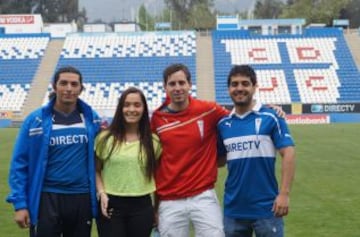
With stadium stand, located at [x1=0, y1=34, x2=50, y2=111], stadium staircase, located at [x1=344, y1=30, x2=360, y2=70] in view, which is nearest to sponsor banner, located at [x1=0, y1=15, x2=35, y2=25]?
stadium stand, located at [x1=0, y1=34, x2=50, y2=111]

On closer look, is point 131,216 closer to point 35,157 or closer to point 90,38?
point 35,157

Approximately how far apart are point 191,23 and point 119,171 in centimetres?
8287

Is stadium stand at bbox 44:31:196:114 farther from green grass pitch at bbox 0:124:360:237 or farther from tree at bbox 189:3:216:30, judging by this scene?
tree at bbox 189:3:216:30

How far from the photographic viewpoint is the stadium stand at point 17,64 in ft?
127

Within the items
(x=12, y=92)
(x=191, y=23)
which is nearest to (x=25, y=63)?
(x=12, y=92)

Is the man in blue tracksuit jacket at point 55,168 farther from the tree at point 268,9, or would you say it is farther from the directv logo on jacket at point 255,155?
the tree at point 268,9

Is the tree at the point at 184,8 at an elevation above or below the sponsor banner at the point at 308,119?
above

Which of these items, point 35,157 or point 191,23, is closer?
point 35,157

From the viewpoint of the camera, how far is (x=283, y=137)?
176 inches

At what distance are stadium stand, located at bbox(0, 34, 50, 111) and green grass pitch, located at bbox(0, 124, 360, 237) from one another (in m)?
20.6

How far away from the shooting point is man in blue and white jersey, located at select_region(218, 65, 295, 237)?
4480 mm

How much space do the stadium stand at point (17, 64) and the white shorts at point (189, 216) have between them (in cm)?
3388

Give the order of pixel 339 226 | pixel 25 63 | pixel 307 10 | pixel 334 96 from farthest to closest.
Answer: pixel 307 10, pixel 25 63, pixel 334 96, pixel 339 226

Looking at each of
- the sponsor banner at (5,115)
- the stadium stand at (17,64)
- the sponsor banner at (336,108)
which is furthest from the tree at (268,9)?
the sponsor banner at (5,115)
